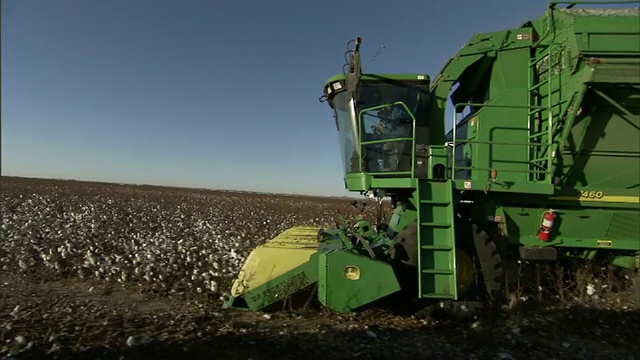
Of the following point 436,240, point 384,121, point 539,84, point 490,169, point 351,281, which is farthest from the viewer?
point 384,121

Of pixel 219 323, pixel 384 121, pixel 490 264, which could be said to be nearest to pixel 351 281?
pixel 219 323

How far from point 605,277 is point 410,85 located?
4.23 metres

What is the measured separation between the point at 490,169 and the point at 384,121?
5.64 ft

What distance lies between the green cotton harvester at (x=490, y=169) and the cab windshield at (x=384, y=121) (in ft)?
0.05

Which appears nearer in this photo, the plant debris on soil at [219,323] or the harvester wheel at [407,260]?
the plant debris on soil at [219,323]

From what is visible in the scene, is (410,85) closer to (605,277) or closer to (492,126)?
(492,126)

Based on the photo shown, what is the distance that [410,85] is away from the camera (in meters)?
6.27

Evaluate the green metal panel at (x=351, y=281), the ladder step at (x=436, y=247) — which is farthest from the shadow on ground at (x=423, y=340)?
the ladder step at (x=436, y=247)

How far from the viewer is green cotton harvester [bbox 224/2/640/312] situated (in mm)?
5215

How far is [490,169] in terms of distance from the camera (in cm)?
588

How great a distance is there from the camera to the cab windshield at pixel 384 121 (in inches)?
246

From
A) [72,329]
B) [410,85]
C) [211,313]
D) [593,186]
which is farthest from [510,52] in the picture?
[72,329]

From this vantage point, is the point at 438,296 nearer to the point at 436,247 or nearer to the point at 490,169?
the point at 436,247

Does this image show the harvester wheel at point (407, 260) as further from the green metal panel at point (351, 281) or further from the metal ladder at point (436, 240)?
the green metal panel at point (351, 281)
